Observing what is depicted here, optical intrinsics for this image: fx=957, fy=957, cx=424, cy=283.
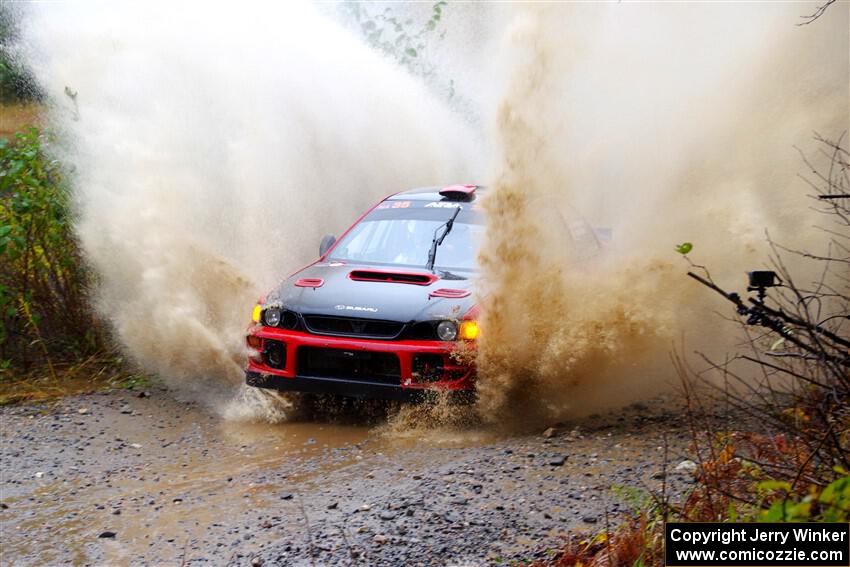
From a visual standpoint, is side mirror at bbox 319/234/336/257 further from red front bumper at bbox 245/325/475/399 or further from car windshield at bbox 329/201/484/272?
red front bumper at bbox 245/325/475/399

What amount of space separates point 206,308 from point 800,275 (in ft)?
16.3

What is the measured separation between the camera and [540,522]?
470cm

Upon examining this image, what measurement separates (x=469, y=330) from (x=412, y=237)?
5.09ft

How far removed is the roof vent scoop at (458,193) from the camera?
8164mm

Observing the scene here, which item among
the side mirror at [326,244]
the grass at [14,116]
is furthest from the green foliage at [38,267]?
the grass at [14,116]

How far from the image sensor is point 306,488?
18.4 ft

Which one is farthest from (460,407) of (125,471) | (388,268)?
(125,471)

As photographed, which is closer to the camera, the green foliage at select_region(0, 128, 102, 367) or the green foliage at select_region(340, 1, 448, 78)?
the green foliage at select_region(0, 128, 102, 367)

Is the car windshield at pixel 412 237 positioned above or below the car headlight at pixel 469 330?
above

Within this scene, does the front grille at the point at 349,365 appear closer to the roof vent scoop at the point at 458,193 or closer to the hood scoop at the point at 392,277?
the hood scoop at the point at 392,277

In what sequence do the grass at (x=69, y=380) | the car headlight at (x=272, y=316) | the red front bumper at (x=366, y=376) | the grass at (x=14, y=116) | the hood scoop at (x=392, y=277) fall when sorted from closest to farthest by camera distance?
1. the red front bumper at (x=366, y=376)
2. the car headlight at (x=272, y=316)
3. the hood scoop at (x=392, y=277)
4. the grass at (x=69, y=380)
5. the grass at (x=14, y=116)

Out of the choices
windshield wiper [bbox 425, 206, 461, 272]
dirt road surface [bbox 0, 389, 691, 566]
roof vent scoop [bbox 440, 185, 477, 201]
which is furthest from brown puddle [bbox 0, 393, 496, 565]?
roof vent scoop [bbox 440, 185, 477, 201]

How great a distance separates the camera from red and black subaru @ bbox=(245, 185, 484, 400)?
6488 mm

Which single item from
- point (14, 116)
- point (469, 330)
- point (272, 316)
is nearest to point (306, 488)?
point (469, 330)
